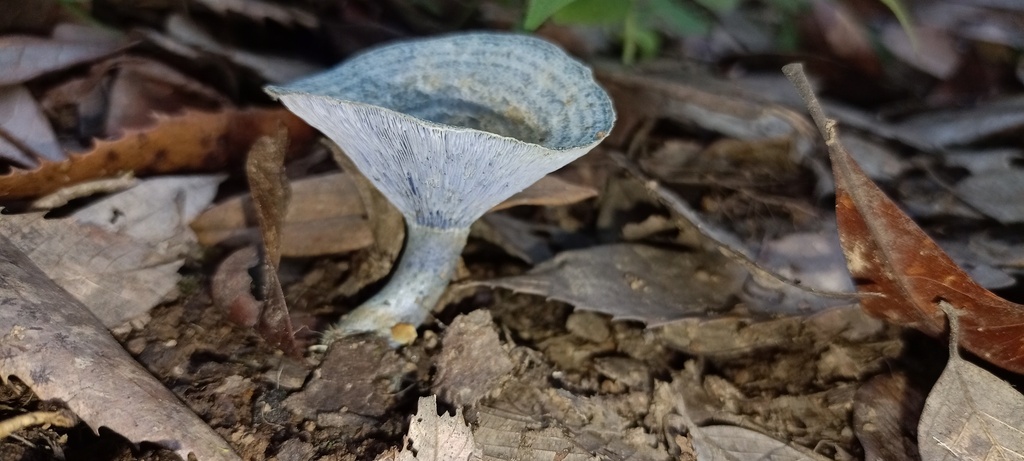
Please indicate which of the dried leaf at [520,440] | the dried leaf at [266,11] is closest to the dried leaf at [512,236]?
the dried leaf at [520,440]

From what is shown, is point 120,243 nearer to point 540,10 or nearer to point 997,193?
point 540,10

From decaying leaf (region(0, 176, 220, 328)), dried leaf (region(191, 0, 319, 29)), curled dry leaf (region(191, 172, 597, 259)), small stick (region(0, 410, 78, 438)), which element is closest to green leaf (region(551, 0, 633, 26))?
curled dry leaf (region(191, 172, 597, 259))

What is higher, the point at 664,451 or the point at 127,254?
the point at 127,254

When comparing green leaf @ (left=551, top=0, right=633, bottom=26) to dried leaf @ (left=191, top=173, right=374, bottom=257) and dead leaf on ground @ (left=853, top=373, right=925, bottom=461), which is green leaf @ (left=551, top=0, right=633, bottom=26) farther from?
dead leaf on ground @ (left=853, top=373, right=925, bottom=461)

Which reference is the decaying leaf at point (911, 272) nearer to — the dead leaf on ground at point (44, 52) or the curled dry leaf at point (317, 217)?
the curled dry leaf at point (317, 217)

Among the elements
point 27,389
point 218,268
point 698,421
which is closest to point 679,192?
point 698,421

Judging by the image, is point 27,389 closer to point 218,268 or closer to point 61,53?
point 218,268
